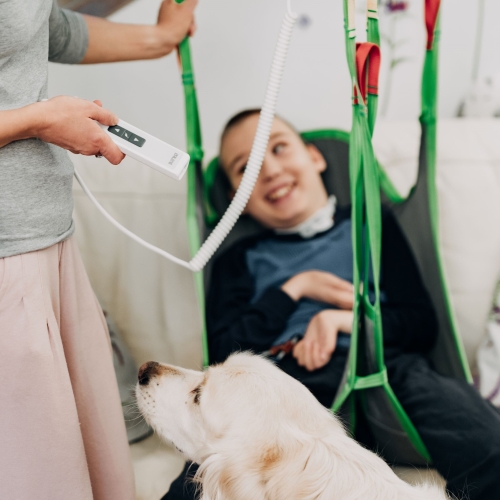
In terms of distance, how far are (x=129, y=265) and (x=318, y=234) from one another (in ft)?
1.69

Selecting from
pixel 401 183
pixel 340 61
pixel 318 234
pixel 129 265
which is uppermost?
pixel 340 61

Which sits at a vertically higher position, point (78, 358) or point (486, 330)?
point (78, 358)

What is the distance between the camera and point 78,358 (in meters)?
0.77

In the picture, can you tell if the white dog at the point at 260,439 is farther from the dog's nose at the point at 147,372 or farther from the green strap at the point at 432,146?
the green strap at the point at 432,146

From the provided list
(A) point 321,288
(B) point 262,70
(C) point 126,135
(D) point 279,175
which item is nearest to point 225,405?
(C) point 126,135

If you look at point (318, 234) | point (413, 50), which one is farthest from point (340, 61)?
point (318, 234)

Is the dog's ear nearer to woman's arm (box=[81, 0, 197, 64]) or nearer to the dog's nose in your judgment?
the dog's nose

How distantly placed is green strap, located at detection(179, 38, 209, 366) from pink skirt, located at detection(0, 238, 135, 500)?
0.30 meters

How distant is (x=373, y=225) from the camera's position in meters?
0.81

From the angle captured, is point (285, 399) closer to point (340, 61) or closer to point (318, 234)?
point (318, 234)

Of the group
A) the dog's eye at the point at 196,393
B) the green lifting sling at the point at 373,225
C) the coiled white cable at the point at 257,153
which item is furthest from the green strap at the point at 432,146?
the dog's eye at the point at 196,393

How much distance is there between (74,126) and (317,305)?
72 cm

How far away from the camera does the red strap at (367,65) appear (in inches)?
29.8

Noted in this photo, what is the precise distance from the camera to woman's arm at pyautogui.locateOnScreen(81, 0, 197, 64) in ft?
3.13
